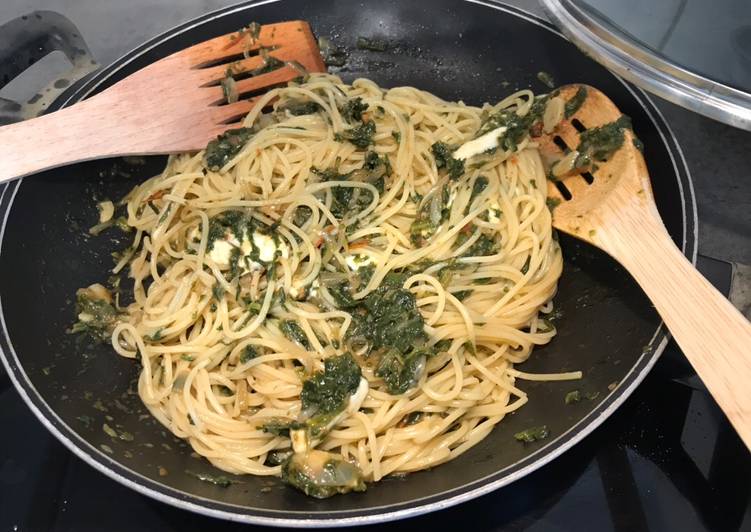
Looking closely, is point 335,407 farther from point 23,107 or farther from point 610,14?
point 23,107

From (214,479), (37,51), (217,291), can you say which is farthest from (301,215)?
(37,51)

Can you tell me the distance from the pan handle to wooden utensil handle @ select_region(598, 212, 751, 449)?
3003 mm

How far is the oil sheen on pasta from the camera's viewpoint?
101 inches

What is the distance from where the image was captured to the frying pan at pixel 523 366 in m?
2.25

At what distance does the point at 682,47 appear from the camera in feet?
7.09

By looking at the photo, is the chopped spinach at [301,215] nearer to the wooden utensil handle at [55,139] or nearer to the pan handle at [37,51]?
the wooden utensil handle at [55,139]

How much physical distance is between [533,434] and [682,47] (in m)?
1.43

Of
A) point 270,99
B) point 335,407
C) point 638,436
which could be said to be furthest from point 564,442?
point 270,99

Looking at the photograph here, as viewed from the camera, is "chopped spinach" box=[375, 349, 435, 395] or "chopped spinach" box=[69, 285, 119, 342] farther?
"chopped spinach" box=[69, 285, 119, 342]

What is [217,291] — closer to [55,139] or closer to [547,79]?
Answer: [55,139]

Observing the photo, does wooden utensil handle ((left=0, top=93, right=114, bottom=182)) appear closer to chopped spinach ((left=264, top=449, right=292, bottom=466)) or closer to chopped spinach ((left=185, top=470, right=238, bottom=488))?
chopped spinach ((left=185, top=470, right=238, bottom=488))

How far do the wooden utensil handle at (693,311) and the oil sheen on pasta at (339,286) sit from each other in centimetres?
52

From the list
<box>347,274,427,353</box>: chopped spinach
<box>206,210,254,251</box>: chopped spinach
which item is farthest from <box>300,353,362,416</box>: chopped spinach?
<box>206,210,254,251</box>: chopped spinach

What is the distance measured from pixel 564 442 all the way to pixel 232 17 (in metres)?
2.70
